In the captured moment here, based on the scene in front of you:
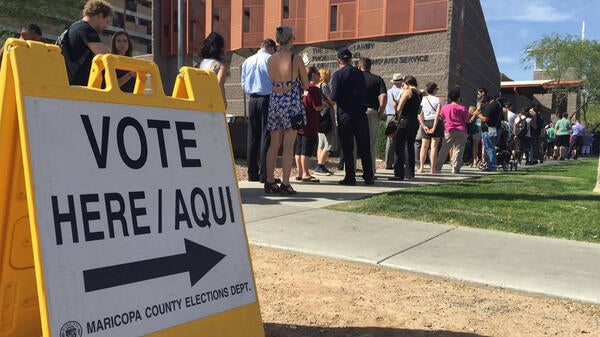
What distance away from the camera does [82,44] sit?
13.6ft

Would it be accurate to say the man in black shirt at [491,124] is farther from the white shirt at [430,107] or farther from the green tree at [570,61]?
the green tree at [570,61]

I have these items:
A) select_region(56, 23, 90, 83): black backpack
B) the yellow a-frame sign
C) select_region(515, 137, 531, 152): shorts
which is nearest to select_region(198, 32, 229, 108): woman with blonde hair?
select_region(56, 23, 90, 83): black backpack

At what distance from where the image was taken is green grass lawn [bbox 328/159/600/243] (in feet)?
16.2

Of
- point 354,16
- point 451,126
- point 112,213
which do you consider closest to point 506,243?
point 112,213

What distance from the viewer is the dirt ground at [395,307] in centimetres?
254

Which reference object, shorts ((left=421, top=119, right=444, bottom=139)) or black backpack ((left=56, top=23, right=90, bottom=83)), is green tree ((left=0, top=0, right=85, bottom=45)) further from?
black backpack ((left=56, top=23, right=90, bottom=83))

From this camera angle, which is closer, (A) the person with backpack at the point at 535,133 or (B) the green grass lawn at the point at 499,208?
(B) the green grass lawn at the point at 499,208

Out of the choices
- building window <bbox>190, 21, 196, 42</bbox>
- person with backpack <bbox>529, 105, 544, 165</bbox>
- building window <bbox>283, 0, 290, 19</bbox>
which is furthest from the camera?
building window <bbox>190, 21, 196, 42</bbox>

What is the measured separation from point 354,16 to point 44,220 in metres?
21.9

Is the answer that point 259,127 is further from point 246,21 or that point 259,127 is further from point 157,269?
point 246,21

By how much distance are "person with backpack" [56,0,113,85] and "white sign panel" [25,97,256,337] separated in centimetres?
237

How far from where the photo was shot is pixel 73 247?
1648 millimetres

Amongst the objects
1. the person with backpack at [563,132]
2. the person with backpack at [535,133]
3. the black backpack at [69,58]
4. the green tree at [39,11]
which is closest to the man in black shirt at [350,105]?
the black backpack at [69,58]

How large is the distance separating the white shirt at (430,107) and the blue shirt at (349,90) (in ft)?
9.88
